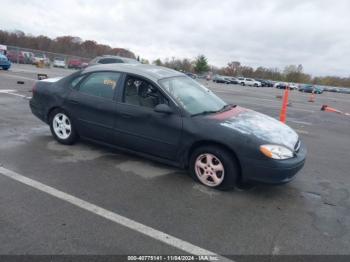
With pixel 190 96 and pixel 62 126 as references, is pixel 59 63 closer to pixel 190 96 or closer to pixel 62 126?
pixel 62 126

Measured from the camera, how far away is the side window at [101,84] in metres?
4.82

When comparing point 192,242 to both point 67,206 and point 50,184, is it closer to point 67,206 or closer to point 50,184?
point 67,206

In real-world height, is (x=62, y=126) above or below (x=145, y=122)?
below

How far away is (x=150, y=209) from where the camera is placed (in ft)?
11.2

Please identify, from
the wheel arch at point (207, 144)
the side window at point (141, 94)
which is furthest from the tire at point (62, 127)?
the wheel arch at point (207, 144)

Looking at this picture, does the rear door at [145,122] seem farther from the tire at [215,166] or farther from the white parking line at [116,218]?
the white parking line at [116,218]

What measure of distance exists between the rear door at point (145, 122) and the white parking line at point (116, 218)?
1.34 meters

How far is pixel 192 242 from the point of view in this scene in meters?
2.86

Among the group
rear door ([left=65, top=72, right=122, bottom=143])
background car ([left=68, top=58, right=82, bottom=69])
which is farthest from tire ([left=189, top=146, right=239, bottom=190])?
background car ([left=68, top=58, right=82, bottom=69])

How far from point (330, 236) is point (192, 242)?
1477 millimetres

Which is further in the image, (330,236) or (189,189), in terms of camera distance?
(189,189)

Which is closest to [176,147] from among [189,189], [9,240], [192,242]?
[189,189]

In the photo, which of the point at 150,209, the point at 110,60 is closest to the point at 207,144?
the point at 150,209

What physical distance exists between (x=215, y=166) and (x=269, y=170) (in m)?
0.69
